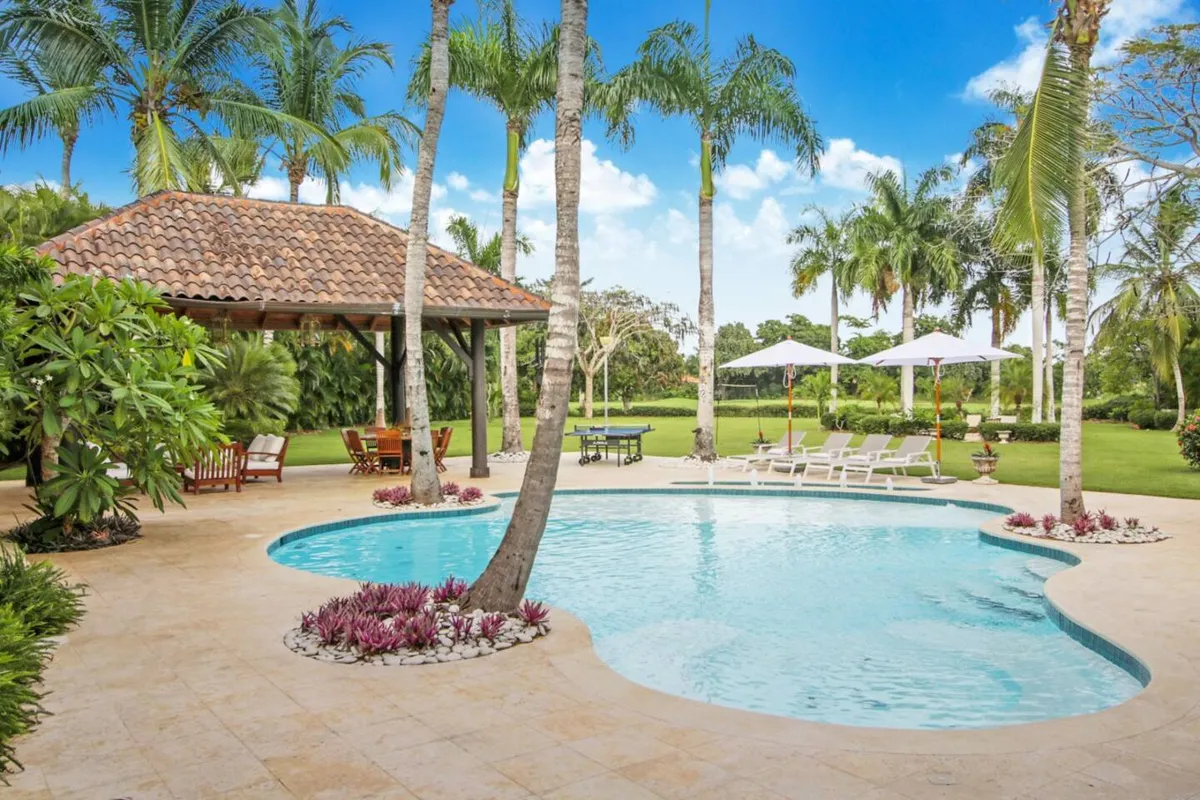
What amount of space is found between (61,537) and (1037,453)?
68.6ft

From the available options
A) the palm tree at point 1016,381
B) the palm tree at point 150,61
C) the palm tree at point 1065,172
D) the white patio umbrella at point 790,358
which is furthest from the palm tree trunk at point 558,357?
the palm tree at point 1016,381

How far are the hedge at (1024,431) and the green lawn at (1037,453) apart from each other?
1018mm

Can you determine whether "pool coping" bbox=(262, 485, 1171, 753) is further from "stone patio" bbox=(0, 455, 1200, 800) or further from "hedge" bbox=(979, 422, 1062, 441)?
"hedge" bbox=(979, 422, 1062, 441)

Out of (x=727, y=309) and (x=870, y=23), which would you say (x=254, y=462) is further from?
(x=727, y=309)

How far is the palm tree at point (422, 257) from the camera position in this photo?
1138 cm

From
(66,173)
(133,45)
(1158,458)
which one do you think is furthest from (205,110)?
(1158,458)

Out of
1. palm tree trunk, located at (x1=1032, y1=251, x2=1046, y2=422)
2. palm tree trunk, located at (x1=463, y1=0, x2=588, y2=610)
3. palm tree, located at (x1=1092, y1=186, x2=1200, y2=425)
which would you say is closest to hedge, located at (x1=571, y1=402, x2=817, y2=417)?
palm tree trunk, located at (x1=1032, y1=251, x2=1046, y2=422)

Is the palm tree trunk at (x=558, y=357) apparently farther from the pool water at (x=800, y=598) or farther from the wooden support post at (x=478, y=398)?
the wooden support post at (x=478, y=398)

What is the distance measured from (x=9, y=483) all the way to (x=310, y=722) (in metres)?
15.2

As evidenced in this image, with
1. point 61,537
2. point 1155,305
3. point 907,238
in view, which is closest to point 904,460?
point 61,537

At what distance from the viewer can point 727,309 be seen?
6475 cm

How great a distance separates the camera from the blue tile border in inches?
239

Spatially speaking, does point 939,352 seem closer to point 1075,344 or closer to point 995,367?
point 1075,344

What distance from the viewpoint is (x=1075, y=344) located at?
9945 millimetres
